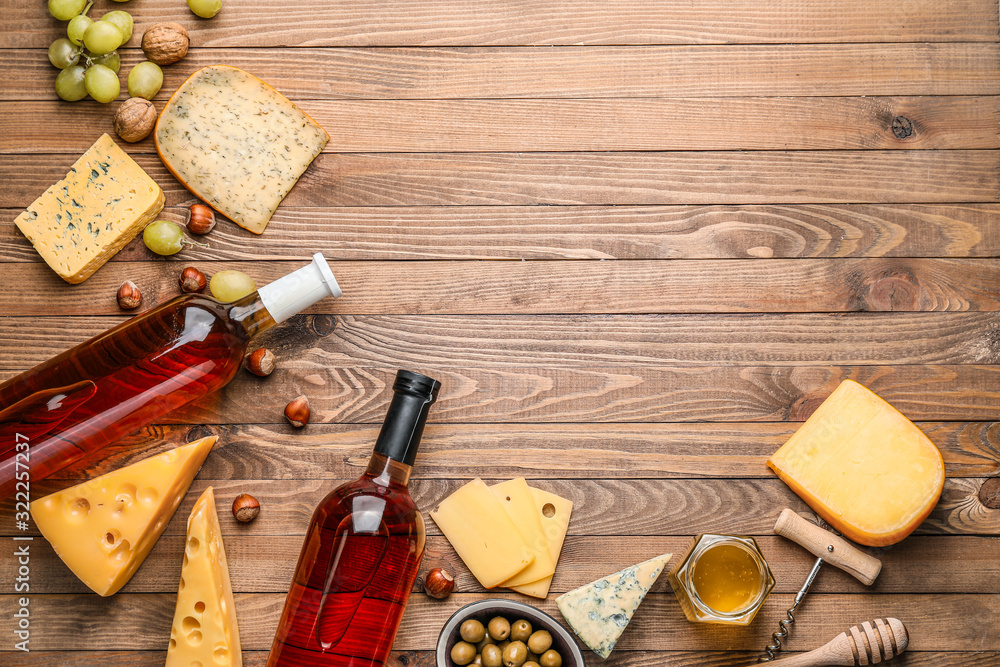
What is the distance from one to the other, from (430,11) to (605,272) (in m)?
0.55

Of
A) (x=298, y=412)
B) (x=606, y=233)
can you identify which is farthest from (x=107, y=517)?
(x=606, y=233)

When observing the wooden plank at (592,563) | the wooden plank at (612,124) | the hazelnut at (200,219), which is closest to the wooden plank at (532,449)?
the wooden plank at (592,563)

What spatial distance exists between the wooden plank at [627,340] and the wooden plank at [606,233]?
111 millimetres

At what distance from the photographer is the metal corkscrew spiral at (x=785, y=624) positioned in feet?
3.34

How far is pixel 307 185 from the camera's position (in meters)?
1.09

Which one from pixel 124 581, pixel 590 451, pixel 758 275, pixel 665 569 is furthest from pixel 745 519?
pixel 124 581

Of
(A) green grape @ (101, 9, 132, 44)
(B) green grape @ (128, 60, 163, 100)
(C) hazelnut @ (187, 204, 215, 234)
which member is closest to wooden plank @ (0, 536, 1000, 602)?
(C) hazelnut @ (187, 204, 215, 234)

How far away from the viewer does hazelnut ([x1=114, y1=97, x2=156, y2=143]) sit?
41.4 inches

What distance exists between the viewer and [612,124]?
3.60ft

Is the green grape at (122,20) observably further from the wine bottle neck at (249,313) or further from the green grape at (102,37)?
the wine bottle neck at (249,313)

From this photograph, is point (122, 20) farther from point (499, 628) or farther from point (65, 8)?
point (499, 628)

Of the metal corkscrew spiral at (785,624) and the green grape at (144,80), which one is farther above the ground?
the green grape at (144,80)

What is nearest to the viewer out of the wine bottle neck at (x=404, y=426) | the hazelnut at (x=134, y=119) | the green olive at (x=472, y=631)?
the wine bottle neck at (x=404, y=426)

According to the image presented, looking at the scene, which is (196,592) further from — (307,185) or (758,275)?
(758,275)
